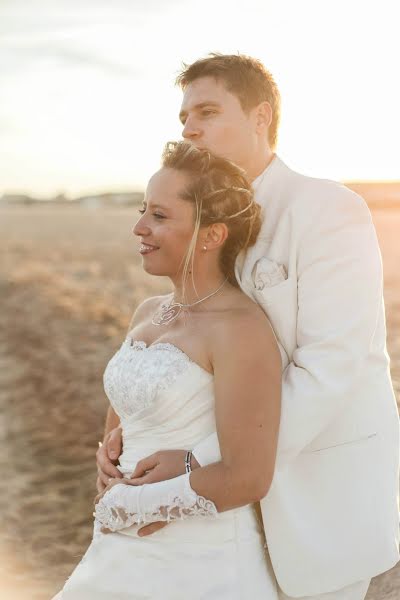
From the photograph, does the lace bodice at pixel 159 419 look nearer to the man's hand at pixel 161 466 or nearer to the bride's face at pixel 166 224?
the man's hand at pixel 161 466

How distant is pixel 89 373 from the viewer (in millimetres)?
7855

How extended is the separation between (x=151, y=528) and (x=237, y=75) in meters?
1.79

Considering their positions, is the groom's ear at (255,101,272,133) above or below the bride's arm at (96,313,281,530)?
above

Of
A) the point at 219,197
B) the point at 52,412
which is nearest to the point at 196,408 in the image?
the point at 219,197

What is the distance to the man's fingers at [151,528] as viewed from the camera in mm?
2791

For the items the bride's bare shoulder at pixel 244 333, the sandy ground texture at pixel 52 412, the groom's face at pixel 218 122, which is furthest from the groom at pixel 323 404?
the sandy ground texture at pixel 52 412

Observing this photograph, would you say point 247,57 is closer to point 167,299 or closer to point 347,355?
point 167,299

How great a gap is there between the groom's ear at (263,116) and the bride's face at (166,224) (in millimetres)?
715

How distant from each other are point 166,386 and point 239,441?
33cm

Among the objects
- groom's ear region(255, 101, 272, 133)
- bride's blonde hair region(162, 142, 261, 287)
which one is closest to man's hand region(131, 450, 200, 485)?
bride's blonde hair region(162, 142, 261, 287)

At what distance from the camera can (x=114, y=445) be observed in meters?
3.14

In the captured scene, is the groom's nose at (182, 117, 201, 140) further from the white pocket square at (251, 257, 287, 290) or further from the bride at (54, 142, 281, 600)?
the white pocket square at (251, 257, 287, 290)

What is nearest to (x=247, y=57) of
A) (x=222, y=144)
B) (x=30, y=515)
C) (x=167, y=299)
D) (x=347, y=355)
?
(x=222, y=144)

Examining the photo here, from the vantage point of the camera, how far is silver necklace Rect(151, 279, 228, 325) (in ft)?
9.74
